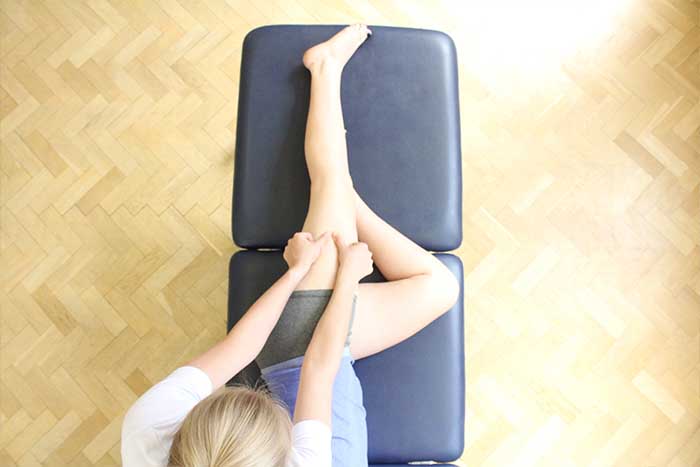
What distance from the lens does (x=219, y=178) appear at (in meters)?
1.70

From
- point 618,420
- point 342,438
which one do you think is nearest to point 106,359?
point 342,438

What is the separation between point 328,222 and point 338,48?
1.09 ft

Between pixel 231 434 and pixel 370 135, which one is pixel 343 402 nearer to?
pixel 231 434

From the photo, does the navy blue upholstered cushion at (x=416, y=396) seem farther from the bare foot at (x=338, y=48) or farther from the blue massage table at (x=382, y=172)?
the bare foot at (x=338, y=48)

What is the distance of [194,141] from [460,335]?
3.07 feet

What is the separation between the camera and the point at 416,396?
114 cm

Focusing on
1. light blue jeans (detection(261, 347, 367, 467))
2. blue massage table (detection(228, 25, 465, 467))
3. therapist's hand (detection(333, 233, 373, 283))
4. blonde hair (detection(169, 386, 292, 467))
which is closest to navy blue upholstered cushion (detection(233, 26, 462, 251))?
blue massage table (detection(228, 25, 465, 467))

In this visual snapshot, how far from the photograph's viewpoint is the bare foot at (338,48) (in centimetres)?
119

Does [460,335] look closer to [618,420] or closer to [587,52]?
[618,420]

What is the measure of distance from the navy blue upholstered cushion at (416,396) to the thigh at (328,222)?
17 centimetres

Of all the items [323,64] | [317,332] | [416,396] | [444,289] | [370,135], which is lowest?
[416,396]

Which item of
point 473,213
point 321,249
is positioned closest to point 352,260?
point 321,249

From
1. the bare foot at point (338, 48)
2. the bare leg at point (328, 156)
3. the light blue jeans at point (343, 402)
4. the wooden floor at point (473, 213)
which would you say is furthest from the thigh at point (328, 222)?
the wooden floor at point (473, 213)

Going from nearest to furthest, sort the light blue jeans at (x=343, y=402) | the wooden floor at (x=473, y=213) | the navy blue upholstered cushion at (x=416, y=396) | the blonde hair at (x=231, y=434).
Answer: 1. the blonde hair at (x=231, y=434)
2. the light blue jeans at (x=343, y=402)
3. the navy blue upholstered cushion at (x=416, y=396)
4. the wooden floor at (x=473, y=213)
